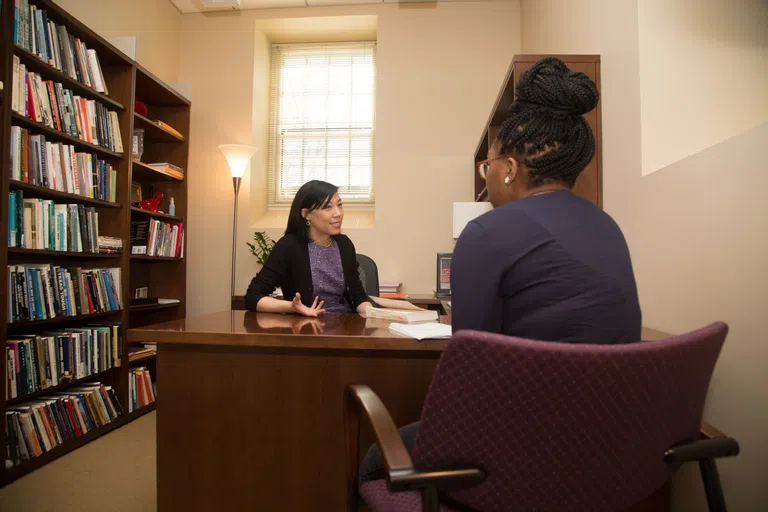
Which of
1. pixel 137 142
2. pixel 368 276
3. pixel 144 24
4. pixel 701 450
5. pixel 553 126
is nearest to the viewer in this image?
pixel 701 450

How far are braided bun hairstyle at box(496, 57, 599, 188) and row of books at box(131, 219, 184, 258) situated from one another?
10.2 ft

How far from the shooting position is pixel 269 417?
1497 millimetres

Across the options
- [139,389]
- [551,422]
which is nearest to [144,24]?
[139,389]

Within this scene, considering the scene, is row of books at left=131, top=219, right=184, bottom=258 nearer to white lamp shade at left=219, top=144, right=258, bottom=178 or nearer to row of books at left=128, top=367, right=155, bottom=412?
white lamp shade at left=219, top=144, right=258, bottom=178

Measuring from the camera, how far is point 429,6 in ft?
14.0

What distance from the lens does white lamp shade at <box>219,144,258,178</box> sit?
3943 millimetres

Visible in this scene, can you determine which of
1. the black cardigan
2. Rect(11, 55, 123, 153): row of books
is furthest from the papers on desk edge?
Rect(11, 55, 123, 153): row of books

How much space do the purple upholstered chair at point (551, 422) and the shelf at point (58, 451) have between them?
2427 millimetres

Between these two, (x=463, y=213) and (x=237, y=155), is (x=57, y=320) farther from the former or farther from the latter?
(x=463, y=213)

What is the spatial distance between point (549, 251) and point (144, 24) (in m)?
4.22

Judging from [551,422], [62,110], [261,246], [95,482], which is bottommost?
[95,482]

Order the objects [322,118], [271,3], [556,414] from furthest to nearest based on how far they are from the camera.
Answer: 1. [322,118]
2. [271,3]
3. [556,414]

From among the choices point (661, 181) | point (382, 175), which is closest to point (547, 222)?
point (661, 181)

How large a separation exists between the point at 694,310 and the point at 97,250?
9.90 feet
